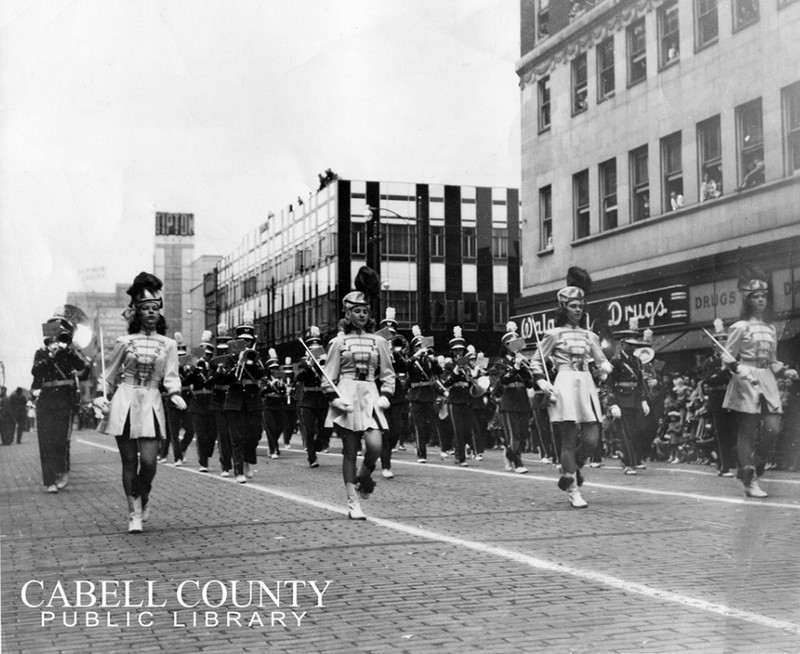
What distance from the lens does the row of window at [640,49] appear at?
81.3ft

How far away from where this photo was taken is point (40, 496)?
45.6 feet

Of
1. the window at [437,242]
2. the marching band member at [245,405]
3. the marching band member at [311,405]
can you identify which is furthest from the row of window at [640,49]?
the window at [437,242]

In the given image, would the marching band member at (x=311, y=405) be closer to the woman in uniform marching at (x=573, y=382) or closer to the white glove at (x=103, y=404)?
the woman in uniform marching at (x=573, y=382)

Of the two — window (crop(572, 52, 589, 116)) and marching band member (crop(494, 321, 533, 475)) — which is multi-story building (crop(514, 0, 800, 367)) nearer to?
window (crop(572, 52, 589, 116))

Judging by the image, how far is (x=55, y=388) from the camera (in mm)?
14516

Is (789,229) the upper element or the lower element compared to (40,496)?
upper

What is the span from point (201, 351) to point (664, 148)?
14.0 meters

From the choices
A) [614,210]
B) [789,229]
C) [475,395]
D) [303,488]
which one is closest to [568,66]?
[614,210]

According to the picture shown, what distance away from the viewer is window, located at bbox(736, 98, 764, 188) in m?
23.6

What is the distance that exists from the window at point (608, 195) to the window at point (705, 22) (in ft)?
17.4

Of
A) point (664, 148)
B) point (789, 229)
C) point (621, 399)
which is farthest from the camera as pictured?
point (664, 148)

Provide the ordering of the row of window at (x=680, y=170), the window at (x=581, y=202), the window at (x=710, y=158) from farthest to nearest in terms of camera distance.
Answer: the window at (x=581, y=202) → the window at (x=710, y=158) → the row of window at (x=680, y=170)

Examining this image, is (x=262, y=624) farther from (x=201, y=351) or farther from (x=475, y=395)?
(x=475, y=395)

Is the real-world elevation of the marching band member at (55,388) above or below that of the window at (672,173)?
below
